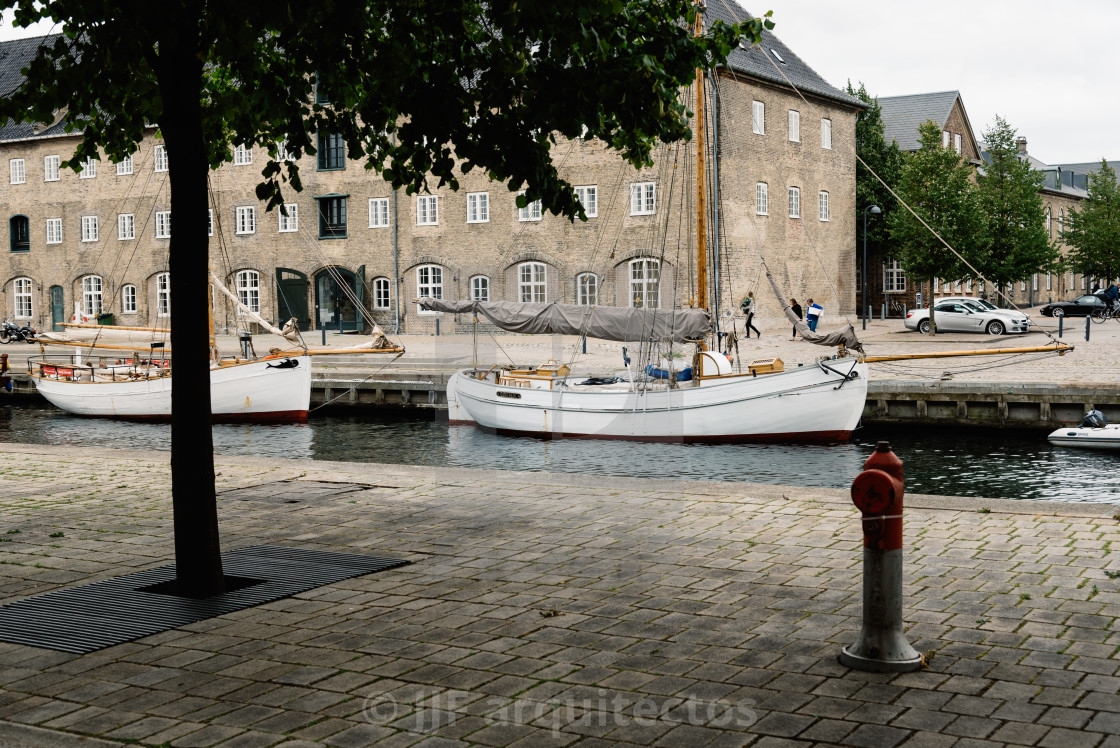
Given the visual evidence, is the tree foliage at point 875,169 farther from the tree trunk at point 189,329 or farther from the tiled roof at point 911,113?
the tree trunk at point 189,329

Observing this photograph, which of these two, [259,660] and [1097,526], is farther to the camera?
[1097,526]

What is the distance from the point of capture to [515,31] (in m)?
7.54

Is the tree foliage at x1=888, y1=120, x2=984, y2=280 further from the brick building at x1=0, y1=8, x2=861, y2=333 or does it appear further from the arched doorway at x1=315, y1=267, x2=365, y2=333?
the arched doorway at x1=315, y1=267, x2=365, y2=333

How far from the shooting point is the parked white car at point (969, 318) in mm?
42281

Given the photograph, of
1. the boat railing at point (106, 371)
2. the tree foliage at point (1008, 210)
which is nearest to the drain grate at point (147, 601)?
the boat railing at point (106, 371)

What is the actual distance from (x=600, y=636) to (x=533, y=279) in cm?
4185

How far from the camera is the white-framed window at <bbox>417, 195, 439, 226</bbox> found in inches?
1934

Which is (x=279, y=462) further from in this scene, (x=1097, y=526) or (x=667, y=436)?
(x=667, y=436)

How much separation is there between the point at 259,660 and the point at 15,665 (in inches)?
46.6

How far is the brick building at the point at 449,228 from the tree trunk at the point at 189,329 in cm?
3345

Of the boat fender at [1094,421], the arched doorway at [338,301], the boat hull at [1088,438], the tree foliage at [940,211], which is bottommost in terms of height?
the boat hull at [1088,438]

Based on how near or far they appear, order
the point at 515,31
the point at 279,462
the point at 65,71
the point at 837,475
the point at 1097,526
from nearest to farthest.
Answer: the point at 65,71 → the point at 515,31 → the point at 1097,526 → the point at 279,462 → the point at 837,475

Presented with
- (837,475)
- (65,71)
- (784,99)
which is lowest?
(837,475)

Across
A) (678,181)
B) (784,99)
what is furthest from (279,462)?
(784,99)
